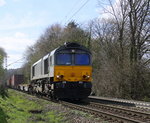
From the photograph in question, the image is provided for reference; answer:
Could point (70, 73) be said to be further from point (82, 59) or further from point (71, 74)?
point (82, 59)

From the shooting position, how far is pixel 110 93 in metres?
32.4

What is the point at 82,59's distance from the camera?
21.9 m

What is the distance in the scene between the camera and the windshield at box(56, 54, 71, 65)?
21516mm

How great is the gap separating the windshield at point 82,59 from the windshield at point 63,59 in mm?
519

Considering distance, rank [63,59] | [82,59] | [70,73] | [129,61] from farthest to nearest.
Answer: [129,61]
[82,59]
[63,59]
[70,73]

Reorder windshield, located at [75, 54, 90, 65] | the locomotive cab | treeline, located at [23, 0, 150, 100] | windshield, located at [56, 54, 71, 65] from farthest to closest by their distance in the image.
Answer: treeline, located at [23, 0, 150, 100], windshield, located at [75, 54, 90, 65], windshield, located at [56, 54, 71, 65], the locomotive cab

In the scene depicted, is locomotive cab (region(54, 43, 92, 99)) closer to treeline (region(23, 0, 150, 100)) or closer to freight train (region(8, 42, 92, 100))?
freight train (region(8, 42, 92, 100))

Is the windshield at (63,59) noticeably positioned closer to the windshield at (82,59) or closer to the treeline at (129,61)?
the windshield at (82,59)

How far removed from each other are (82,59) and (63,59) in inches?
48.9

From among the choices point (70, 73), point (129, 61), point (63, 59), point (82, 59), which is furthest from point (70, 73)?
point (129, 61)

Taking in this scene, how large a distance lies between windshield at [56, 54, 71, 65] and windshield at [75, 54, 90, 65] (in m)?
0.52

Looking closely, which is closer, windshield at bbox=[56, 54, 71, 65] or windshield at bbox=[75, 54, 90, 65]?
windshield at bbox=[56, 54, 71, 65]

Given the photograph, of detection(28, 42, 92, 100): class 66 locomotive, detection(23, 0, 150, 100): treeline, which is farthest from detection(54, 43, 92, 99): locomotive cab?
detection(23, 0, 150, 100): treeline

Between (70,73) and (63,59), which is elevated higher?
(63,59)
